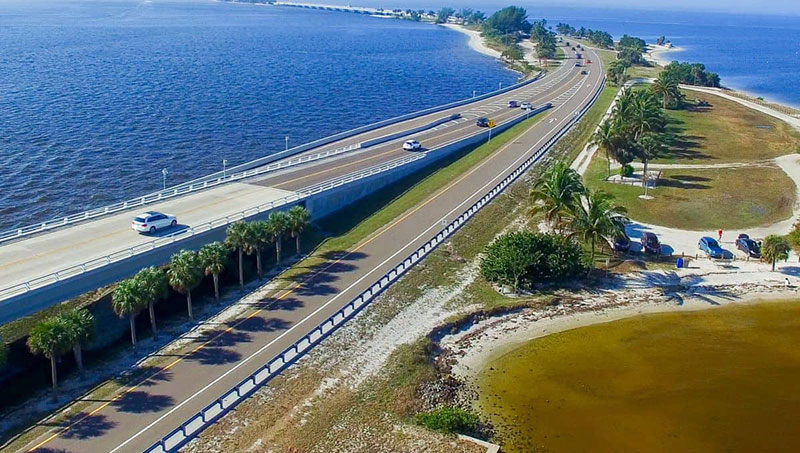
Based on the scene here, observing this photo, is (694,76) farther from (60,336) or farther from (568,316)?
(60,336)

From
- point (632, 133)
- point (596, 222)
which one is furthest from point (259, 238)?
point (632, 133)

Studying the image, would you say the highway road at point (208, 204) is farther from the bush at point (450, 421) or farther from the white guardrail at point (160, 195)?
the bush at point (450, 421)

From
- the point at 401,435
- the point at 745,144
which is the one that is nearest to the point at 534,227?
the point at 401,435

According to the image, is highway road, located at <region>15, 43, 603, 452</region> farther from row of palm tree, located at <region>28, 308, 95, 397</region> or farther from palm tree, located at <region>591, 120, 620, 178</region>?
palm tree, located at <region>591, 120, 620, 178</region>

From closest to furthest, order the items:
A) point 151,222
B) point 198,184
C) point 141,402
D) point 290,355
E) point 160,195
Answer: point 141,402 < point 290,355 < point 151,222 < point 160,195 < point 198,184

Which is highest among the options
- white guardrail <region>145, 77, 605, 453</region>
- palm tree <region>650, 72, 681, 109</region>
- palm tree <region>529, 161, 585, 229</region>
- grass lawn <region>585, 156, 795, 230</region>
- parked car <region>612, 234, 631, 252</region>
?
palm tree <region>650, 72, 681, 109</region>

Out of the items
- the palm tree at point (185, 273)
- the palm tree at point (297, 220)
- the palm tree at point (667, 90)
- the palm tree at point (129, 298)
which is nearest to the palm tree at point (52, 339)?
the palm tree at point (129, 298)

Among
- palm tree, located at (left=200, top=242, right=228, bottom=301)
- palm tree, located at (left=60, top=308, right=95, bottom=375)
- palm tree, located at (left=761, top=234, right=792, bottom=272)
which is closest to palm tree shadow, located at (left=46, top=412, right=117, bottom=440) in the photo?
palm tree, located at (left=60, top=308, right=95, bottom=375)
